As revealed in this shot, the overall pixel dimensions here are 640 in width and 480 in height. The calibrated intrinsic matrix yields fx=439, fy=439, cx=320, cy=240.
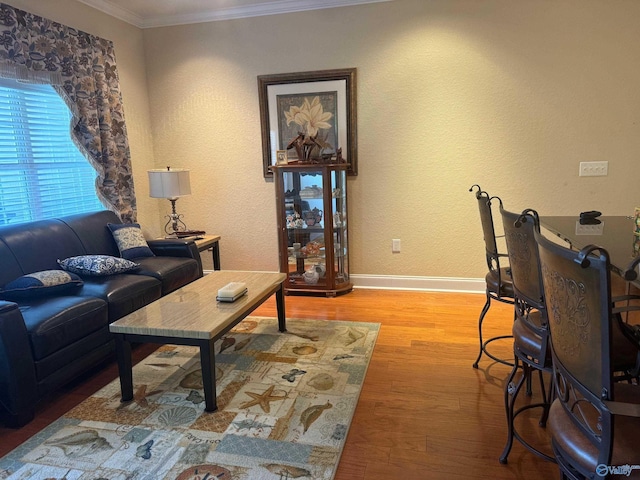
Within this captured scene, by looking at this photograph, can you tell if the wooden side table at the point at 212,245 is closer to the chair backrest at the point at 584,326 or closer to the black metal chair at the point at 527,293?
the black metal chair at the point at 527,293

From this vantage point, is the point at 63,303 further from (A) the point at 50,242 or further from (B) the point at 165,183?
(B) the point at 165,183

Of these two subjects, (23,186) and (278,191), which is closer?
(23,186)

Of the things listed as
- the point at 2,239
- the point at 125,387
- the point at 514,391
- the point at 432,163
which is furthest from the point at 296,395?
the point at 432,163

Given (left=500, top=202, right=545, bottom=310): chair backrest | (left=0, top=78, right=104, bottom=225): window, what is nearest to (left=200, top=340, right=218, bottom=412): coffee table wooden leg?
(left=500, top=202, right=545, bottom=310): chair backrest

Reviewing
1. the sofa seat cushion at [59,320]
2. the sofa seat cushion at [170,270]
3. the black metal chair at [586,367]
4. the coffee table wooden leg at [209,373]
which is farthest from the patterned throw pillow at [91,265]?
the black metal chair at [586,367]

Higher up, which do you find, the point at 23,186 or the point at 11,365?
the point at 23,186

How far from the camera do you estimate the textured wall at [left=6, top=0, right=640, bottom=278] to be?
3.66 m

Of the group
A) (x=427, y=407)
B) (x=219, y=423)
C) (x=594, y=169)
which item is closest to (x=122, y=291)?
(x=219, y=423)

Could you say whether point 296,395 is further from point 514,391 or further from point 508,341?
point 508,341

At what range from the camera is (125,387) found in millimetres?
2377

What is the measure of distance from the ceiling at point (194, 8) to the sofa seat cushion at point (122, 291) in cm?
247

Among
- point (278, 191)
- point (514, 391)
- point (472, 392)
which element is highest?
point (278, 191)

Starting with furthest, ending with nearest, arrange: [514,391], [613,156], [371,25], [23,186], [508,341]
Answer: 1. [371,25]
2. [613,156]
3. [23,186]
4. [508,341]
5. [514,391]

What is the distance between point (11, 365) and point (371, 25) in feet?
12.1
